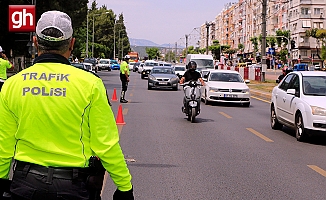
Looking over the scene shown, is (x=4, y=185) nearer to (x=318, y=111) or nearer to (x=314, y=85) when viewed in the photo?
(x=318, y=111)

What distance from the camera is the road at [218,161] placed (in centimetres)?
723

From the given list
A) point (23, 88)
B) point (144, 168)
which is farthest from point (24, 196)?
point (144, 168)

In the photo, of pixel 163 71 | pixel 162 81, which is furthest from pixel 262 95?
pixel 163 71

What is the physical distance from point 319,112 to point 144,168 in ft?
15.4

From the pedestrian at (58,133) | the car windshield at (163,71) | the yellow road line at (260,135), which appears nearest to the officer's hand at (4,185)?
the pedestrian at (58,133)

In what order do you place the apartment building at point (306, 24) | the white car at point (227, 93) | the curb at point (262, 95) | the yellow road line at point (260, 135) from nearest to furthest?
the yellow road line at point (260, 135), the white car at point (227, 93), the curb at point (262, 95), the apartment building at point (306, 24)

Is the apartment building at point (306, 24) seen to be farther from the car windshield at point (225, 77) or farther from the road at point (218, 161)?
the road at point (218, 161)

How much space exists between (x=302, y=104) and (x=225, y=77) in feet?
40.4

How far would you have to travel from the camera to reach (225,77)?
2433 centimetres

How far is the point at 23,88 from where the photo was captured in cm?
303
